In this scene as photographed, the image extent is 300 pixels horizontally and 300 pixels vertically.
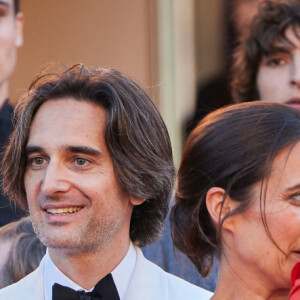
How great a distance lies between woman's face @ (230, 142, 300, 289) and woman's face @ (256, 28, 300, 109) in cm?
141

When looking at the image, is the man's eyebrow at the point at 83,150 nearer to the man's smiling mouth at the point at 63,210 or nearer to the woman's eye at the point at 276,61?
the man's smiling mouth at the point at 63,210

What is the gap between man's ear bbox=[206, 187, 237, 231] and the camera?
10.4ft

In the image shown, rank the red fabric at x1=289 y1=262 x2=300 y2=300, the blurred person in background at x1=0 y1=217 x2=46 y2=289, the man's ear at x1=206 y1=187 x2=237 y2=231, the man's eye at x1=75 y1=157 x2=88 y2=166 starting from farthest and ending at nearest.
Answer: the blurred person in background at x1=0 y1=217 x2=46 y2=289, the man's eye at x1=75 y1=157 x2=88 y2=166, the man's ear at x1=206 y1=187 x2=237 y2=231, the red fabric at x1=289 y1=262 x2=300 y2=300

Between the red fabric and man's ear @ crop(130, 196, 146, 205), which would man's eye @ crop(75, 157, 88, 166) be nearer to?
man's ear @ crop(130, 196, 146, 205)

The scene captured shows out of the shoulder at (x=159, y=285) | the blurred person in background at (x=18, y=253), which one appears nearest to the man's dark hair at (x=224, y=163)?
the shoulder at (x=159, y=285)

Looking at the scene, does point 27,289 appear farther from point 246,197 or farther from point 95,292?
point 246,197

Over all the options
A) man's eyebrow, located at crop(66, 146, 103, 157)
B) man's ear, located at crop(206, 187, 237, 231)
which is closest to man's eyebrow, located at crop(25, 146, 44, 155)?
man's eyebrow, located at crop(66, 146, 103, 157)

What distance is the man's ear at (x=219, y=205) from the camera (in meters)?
3.16

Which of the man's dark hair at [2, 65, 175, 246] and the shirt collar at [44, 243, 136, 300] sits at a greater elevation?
the man's dark hair at [2, 65, 175, 246]

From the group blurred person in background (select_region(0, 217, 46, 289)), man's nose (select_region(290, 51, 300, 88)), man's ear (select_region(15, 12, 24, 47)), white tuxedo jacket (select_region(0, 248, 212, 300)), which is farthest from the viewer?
man's ear (select_region(15, 12, 24, 47))

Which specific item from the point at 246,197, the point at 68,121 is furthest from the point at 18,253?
the point at 246,197

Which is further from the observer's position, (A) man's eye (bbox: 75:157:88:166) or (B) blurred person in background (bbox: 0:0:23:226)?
(B) blurred person in background (bbox: 0:0:23:226)

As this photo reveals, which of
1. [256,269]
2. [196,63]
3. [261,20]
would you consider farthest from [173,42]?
[256,269]

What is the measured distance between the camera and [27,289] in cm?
340
